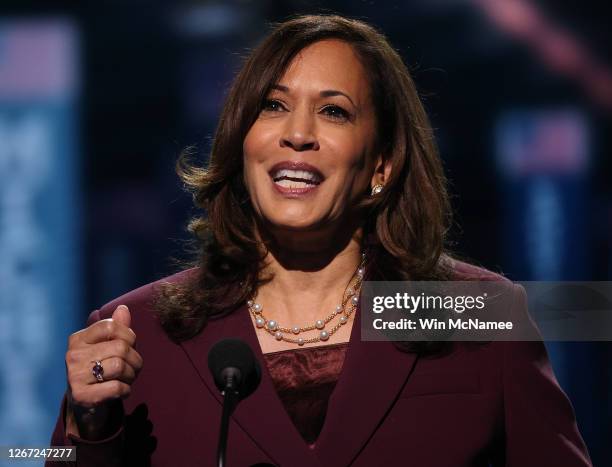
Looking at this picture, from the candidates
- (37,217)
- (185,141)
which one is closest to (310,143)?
(185,141)

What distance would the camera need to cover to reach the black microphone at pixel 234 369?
4.69 feet

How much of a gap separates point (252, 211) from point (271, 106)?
0.79ft

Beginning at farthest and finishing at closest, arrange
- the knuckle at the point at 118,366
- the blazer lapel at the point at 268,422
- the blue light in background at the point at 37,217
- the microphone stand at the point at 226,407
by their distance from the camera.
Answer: the blue light in background at the point at 37,217 → the blazer lapel at the point at 268,422 → the knuckle at the point at 118,366 → the microphone stand at the point at 226,407

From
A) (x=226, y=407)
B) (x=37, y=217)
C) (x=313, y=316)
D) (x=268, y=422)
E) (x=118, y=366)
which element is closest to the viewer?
(x=226, y=407)

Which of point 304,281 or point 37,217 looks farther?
point 37,217

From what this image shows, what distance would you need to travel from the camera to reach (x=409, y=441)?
5.73 feet

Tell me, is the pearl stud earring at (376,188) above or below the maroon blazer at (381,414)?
above

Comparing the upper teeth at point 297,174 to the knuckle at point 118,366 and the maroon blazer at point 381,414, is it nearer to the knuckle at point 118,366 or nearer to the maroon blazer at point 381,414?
the maroon blazer at point 381,414

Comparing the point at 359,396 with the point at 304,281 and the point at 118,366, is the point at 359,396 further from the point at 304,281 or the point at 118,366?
the point at 118,366

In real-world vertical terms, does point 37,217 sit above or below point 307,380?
below

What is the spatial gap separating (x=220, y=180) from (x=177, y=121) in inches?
58.6

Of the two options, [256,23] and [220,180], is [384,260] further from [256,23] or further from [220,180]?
[256,23]

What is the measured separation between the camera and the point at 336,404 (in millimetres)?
1757

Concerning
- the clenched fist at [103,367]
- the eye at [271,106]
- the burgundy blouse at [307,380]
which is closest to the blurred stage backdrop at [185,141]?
the eye at [271,106]
